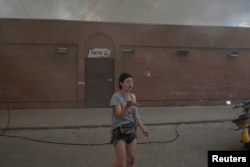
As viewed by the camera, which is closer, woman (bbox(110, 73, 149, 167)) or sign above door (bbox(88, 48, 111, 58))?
woman (bbox(110, 73, 149, 167))

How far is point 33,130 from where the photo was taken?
8727 millimetres

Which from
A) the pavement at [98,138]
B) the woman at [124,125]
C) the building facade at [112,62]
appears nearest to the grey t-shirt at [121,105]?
the woman at [124,125]

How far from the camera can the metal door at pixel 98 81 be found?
12953 mm

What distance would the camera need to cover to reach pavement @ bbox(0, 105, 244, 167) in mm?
5727

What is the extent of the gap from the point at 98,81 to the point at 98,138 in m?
5.60

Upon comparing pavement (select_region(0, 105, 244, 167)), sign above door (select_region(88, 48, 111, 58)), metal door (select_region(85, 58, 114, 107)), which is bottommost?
pavement (select_region(0, 105, 244, 167))

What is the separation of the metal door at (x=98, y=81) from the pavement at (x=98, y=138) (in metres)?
0.80

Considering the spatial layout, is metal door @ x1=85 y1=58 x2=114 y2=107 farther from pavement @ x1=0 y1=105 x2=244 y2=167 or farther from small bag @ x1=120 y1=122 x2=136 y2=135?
small bag @ x1=120 y1=122 x2=136 y2=135

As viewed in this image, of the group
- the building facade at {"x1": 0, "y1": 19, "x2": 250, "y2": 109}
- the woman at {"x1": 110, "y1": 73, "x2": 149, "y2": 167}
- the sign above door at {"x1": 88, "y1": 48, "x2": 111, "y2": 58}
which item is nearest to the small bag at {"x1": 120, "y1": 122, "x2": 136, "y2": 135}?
the woman at {"x1": 110, "y1": 73, "x2": 149, "y2": 167}

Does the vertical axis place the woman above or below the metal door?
below

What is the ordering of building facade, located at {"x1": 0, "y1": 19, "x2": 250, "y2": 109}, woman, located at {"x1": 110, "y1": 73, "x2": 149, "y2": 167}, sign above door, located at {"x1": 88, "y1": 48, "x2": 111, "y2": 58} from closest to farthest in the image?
woman, located at {"x1": 110, "y1": 73, "x2": 149, "y2": 167}, building facade, located at {"x1": 0, "y1": 19, "x2": 250, "y2": 109}, sign above door, located at {"x1": 88, "y1": 48, "x2": 111, "y2": 58}

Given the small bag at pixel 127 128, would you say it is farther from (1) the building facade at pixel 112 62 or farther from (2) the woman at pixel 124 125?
(1) the building facade at pixel 112 62

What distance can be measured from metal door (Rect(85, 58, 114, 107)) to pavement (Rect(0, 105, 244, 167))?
801mm

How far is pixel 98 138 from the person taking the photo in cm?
762
